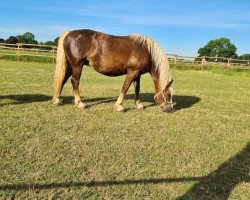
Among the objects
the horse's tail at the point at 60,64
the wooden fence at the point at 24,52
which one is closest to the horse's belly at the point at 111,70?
the horse's tail at the point at 60,64

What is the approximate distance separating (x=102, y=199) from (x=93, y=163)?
988 mm

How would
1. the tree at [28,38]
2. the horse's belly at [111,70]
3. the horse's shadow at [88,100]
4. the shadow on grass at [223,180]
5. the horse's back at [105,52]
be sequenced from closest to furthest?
the shadow on grass at [223,180]
the horse's back at [105,52]
the horse's belly at [111,70]
the horse's shadow at [88,100]
the tree at [28,38]

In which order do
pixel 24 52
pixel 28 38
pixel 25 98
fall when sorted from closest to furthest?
pixel 25 98 < pixel 24 52 < pixel 28 38

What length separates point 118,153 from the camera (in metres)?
5.53

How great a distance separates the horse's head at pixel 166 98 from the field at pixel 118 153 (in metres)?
0.21

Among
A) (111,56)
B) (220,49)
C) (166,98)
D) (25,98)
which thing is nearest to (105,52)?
(111,56)

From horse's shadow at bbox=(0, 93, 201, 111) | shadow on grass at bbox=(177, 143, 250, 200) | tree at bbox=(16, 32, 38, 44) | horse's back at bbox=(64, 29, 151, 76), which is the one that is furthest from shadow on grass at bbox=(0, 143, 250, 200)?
tree at bbox=(16, 32, 38, 44)

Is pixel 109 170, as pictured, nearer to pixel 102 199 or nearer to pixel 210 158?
pixel 102 199

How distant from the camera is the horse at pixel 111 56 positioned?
8102 mm

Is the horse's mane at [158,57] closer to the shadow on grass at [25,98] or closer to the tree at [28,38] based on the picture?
the shadow on grass at [25,98]

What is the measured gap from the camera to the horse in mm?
8102

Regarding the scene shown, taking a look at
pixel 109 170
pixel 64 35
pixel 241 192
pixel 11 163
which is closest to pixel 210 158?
pixel 241 192

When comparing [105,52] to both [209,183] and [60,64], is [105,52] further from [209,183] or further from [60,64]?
[209,183]

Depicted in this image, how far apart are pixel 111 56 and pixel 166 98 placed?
1754mm
